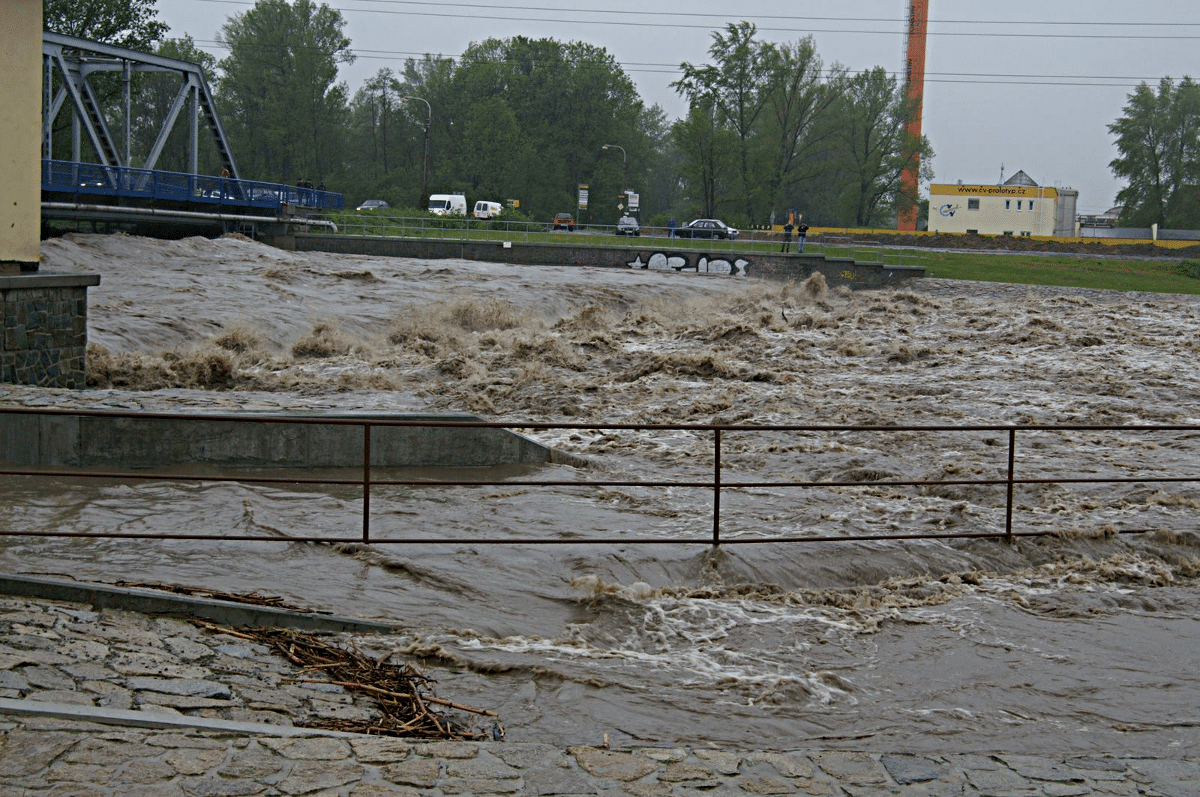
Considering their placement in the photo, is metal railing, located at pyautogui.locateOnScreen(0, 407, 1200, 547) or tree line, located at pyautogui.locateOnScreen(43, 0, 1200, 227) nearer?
metal railing, located at pyautogui.locateOnScreen(0, 407, 1200, 547)

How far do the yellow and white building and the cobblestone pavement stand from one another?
276ft

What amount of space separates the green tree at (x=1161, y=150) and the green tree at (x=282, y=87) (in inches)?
2598

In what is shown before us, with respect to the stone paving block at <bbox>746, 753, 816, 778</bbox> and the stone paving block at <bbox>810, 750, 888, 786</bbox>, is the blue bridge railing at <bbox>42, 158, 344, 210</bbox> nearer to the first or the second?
the stone paving block at <bbox>746, 753, 816, 778</bbox>

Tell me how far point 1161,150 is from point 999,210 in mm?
13514

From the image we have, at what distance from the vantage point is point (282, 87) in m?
95.2

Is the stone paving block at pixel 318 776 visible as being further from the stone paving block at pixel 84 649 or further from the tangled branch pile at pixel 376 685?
the stone paving block at pixel 84 649

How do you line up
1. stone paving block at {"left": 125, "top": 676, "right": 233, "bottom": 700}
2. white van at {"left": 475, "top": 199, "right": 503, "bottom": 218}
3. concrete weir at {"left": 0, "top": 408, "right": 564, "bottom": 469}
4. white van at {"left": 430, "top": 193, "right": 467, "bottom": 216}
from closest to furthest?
1. stone paving block at {"left": 125, "top": 676, "right": 233, "bottom": 700}
2. concrete weir at {"left": 0, "top": 408, "right": 564, "bottom": 469}
3. white van at {"left": 430, "top": 193, "right": 467, "bottom": 216}
4. white van at {"left": 475, "top": 199, "right": 503, "bottom": 218}

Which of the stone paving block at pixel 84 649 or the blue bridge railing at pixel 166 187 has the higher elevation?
the blue bridge railing at pixel 166 187

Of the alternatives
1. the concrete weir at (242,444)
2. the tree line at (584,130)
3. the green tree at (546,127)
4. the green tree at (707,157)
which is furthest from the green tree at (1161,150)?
the concrete weir at (242,444)

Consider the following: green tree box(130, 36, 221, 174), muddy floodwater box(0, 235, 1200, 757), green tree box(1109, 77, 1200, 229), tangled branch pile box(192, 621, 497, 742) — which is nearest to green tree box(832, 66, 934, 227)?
green tree box(1109, 77, 1200, 229)

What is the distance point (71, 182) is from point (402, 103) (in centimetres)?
7179

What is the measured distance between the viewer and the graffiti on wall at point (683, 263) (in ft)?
163

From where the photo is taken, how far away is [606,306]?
38312 mm

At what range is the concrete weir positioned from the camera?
1223 cm
